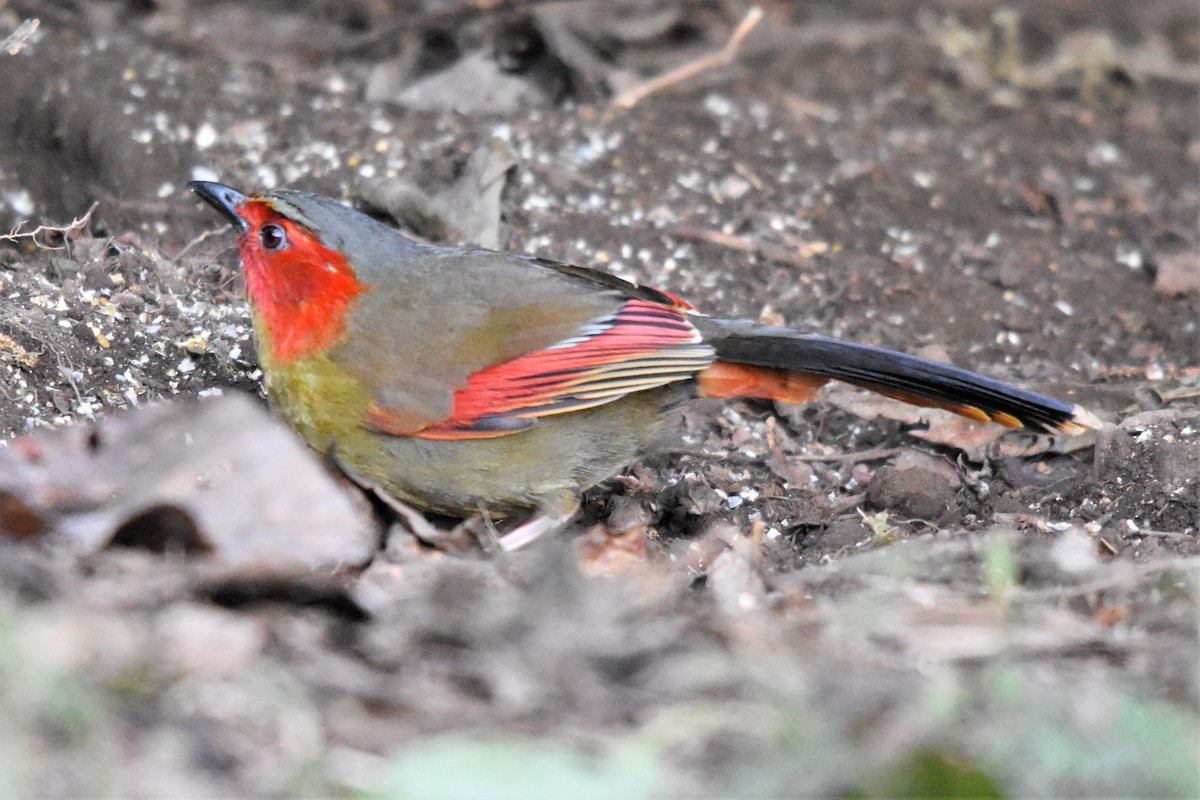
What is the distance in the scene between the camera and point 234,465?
11.4 feet

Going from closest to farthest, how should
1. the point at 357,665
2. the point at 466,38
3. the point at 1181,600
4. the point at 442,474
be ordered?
the point at 357,665, the point at 1181,600, the point at 442,474, the point at 466,38

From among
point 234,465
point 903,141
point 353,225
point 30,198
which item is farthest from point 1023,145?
point 234,465

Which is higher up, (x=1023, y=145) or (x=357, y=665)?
(x=357, y=665)

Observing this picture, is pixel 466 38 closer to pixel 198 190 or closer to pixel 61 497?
pixel 198 190

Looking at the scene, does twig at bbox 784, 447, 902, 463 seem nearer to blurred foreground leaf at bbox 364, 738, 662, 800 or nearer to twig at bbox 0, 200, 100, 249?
twig at bbox 0, 200, 100, 249

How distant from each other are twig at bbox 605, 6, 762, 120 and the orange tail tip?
2349 mm

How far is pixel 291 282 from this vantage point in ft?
15.6

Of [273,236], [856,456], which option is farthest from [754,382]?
[273,236]

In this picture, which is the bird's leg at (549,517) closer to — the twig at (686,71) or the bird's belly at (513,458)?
the bird's belly at (513,458)

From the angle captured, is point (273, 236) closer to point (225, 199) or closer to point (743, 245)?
point (225, 199)

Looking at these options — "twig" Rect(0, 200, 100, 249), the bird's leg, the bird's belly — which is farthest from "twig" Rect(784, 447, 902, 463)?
"twig" Rect(0, 200, 100, 249)

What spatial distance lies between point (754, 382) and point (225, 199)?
72.4 inches

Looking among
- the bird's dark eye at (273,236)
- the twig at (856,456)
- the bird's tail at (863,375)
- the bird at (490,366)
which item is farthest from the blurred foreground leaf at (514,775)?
the twig at (856,456)

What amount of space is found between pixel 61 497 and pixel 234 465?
15.2 inches
